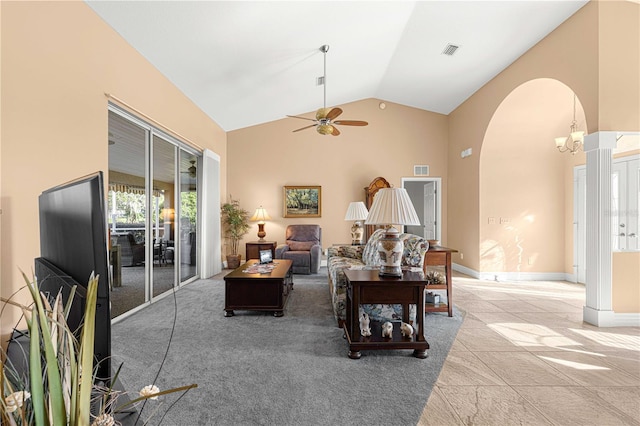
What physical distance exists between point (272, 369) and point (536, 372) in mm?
1992

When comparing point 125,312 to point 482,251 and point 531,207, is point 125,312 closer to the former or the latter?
point 482,251

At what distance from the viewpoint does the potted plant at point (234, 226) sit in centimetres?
655

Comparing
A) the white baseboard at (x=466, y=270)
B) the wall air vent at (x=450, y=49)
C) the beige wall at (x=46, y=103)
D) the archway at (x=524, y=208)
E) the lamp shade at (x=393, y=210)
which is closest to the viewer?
the beige wall at (x=46, y=103)

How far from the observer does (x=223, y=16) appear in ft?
10.5

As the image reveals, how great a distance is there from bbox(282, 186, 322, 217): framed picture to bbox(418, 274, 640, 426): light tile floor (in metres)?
3.86

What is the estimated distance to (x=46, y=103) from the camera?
2338mm

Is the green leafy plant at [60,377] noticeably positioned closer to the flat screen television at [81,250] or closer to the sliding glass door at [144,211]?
the flat screen television at [81,250]

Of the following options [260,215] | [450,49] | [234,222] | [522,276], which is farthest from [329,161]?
[522,276]

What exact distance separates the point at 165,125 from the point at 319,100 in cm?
332

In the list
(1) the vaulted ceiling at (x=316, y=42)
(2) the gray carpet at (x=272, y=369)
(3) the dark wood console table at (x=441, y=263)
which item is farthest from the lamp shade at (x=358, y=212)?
(1) the vaulted ceiling at (x=316, y=42)

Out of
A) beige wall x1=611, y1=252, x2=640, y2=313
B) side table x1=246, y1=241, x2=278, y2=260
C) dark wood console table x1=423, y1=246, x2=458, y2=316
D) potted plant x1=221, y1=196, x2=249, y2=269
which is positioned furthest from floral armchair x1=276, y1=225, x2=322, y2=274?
beige wall x1=611, y1=252, x2=640, y2=313

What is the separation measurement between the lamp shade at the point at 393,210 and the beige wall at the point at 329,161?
13.9ft

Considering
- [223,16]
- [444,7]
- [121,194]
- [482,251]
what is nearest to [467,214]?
[482,251]

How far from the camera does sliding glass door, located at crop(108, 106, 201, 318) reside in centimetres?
338
